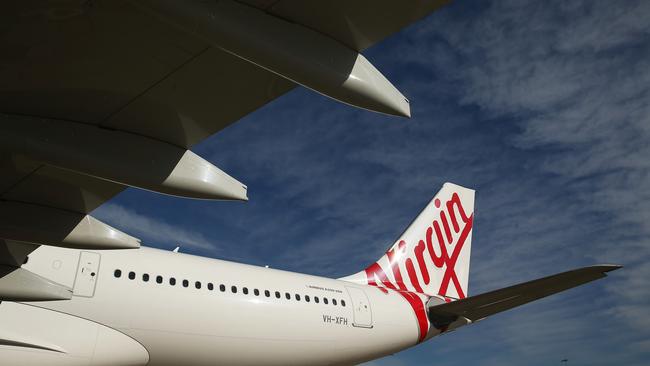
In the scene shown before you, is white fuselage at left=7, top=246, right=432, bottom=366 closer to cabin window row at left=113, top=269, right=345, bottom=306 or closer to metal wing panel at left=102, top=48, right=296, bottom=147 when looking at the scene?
cabin window row at left=113, top=269, right=345, bottom=306

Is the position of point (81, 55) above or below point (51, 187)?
above

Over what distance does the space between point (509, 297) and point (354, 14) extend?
877 cm

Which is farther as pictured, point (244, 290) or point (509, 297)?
point (509, 297)

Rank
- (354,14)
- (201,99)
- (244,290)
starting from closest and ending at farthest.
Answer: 1. (354,14)
2. (201,99)
3. (244,290)

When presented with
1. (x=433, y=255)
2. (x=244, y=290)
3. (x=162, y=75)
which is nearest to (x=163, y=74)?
(x=162, y=75)

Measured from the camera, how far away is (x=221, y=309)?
8.92 metres

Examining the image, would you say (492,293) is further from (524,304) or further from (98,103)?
(98,103)

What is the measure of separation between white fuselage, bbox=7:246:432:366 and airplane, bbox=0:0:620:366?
28 mm

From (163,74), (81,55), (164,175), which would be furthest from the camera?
(164,175)

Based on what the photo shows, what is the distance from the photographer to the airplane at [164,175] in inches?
104

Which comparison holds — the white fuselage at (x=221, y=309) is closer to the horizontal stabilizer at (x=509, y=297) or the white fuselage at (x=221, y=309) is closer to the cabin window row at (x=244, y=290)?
the cabin window row at (x=244, y=290)

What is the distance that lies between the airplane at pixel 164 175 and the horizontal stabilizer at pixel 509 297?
1.9 inches

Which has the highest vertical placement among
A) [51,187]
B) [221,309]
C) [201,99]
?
[201,99]

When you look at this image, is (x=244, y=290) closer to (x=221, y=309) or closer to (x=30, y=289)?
(x=221, y=309)
